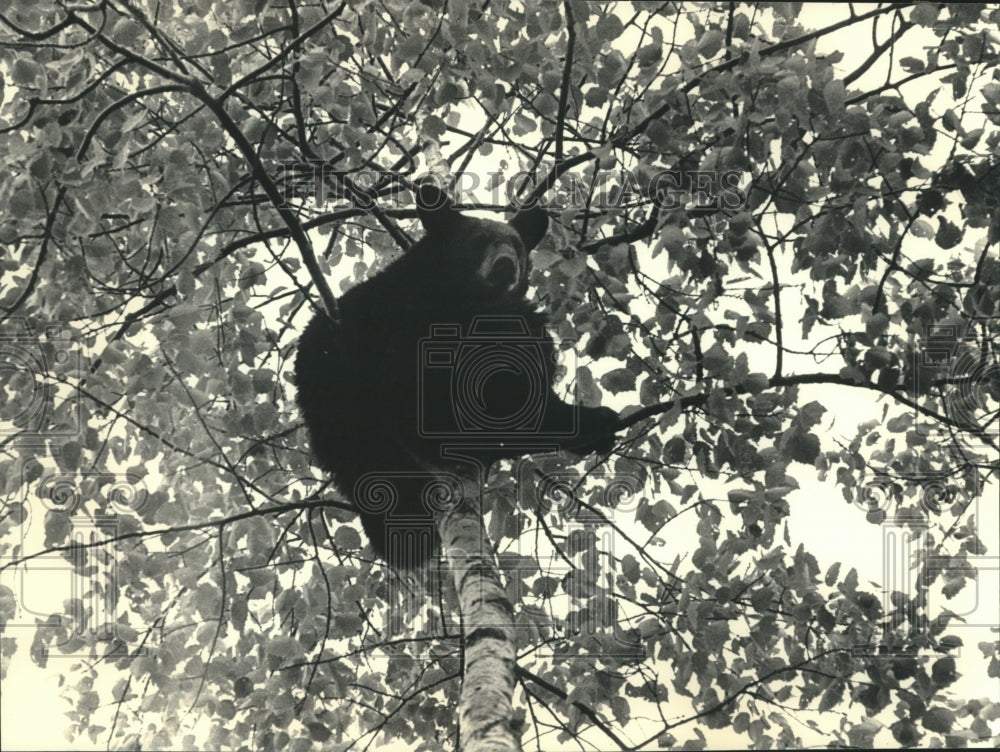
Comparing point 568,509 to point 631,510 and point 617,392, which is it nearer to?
point 631,510

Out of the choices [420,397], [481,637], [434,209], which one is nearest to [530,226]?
[434,209]

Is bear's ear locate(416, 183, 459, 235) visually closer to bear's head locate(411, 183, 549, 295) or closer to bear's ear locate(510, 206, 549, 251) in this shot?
bear's head locate(411, 183, 549, 295)

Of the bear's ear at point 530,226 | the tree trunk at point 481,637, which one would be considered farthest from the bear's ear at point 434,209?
the tree trunk at point 481,637

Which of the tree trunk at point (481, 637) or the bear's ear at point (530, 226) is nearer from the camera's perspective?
the tree trunk at point (481, 637)

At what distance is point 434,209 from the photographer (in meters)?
5.46

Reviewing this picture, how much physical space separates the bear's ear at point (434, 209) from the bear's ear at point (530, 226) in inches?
16.7

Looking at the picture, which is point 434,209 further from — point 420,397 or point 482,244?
point 420,397

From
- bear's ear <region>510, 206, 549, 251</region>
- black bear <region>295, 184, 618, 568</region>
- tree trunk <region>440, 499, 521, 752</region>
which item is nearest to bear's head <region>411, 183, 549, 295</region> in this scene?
bear's ear <region>510, 206, 549, 251</region>

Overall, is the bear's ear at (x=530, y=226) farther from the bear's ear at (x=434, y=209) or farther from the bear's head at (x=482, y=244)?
the bear's ear at (x=434, y=209)

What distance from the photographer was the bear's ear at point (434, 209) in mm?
5227

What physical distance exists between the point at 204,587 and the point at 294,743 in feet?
3.45

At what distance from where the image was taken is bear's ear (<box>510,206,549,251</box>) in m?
5.75

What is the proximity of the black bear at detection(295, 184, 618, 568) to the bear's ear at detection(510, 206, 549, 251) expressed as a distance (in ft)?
1.90

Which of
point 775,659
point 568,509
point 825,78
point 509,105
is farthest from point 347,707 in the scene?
point 825,78
